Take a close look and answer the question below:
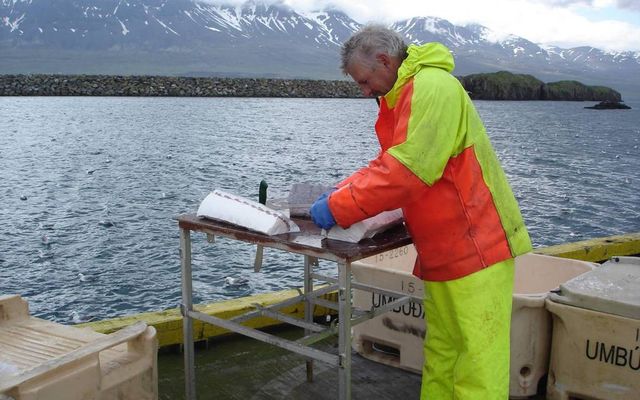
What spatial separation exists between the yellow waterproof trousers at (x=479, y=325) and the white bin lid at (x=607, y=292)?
38.6 inches

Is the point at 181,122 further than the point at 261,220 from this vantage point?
Yes

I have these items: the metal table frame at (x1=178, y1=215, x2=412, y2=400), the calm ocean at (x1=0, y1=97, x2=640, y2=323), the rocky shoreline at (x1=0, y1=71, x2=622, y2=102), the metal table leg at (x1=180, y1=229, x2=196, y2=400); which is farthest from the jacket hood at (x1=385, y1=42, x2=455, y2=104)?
the rocky shoreline at (x1=0, y1=71, x2=622, y2=102)

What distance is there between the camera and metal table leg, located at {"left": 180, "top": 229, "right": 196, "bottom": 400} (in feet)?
12.7

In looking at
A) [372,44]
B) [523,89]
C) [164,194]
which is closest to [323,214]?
[372,44]

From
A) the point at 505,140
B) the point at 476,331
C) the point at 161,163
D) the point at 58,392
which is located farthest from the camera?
the point at 505,140

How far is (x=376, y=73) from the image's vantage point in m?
3.15

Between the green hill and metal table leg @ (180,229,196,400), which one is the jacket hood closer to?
metal table leg @ (180,229,196,400)

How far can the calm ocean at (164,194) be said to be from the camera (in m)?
11.6

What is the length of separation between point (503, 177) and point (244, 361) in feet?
8.63

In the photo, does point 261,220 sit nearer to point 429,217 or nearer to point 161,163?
point 429,217

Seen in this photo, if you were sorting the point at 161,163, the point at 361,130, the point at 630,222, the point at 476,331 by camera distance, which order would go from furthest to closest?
the point at 361,130, the point at 161,163, the point at 630,222, the point at 476,331

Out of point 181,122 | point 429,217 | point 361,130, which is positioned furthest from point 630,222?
point 181,122

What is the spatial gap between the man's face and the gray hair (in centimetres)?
2

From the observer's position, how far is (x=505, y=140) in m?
56.1
